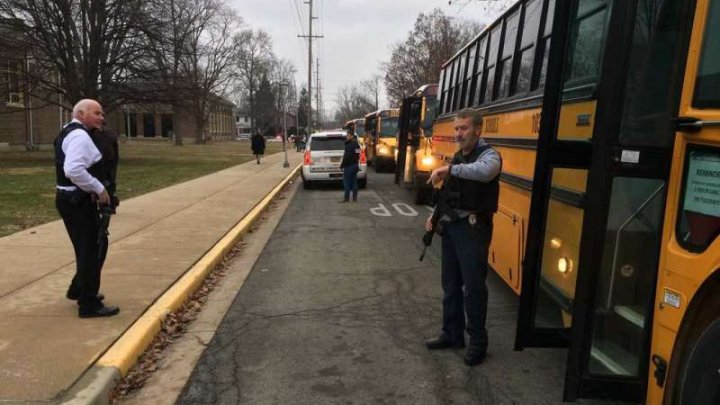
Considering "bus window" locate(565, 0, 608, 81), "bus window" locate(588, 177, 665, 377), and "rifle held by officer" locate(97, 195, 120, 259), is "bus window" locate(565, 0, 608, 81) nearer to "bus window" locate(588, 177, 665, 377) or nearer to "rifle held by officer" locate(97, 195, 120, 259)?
"bus window" locate(588, 177, 665, 377)

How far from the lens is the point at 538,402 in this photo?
4.15 m

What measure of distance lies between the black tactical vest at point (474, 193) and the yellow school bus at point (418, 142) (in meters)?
8.73

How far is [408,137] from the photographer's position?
16.2m

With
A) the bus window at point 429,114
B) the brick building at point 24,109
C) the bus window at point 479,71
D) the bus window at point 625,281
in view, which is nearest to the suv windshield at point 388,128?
the bus window at point 429,114

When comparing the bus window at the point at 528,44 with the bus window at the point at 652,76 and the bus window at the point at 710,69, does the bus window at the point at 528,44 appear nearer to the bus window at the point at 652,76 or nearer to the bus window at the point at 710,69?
the bus window at the point at 652,76

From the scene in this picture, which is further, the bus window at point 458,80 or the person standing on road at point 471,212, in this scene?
the bus window at point 458,80

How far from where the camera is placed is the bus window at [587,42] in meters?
4.07

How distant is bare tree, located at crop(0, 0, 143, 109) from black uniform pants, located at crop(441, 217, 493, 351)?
88.2ft

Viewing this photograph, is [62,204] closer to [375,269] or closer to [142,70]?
[375,269]

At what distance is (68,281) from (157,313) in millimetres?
1583

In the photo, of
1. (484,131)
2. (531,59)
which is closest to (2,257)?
(484,131)

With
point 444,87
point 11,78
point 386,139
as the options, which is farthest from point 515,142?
point 11,78

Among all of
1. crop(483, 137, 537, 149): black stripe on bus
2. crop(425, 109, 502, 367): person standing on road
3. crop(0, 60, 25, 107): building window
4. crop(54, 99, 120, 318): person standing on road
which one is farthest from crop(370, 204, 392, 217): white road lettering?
crop(0, 60, 25, 107): building window

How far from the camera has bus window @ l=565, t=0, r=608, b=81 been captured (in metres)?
4.07
